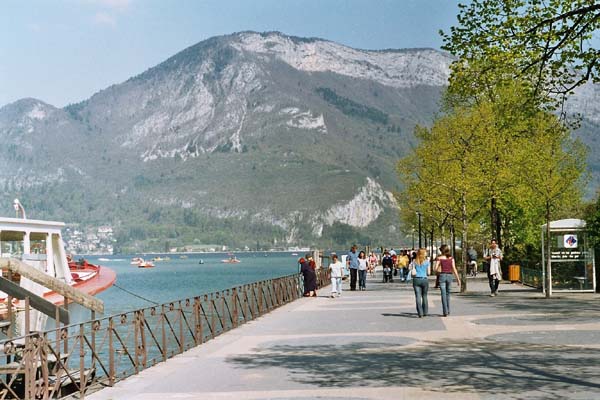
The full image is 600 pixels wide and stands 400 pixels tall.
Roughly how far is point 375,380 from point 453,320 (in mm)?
10010

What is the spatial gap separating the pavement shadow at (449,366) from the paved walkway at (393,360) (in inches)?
0.6

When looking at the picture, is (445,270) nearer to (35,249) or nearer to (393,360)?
(393,360)

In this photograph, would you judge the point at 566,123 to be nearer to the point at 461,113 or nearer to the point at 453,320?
the point at 453,320

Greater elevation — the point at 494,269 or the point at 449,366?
the point at 494,269

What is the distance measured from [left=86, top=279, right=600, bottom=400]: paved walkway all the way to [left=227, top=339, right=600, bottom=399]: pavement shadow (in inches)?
0.6

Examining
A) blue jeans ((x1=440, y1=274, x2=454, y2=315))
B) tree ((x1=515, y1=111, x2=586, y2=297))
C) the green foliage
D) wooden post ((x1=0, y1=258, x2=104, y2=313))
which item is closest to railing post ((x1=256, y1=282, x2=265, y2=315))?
blue jeans ((x1=440, y1=274, x2=454, y2=315))

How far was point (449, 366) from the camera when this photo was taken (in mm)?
13805

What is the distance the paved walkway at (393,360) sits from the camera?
11773mm

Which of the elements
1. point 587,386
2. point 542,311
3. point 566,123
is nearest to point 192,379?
point 587,386

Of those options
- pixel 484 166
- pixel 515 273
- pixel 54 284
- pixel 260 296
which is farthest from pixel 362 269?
pixel 54 284

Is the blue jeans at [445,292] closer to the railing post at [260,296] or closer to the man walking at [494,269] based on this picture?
the railing post at [260,296]

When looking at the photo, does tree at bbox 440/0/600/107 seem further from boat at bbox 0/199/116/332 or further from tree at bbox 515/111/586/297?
boat at bbox 0/199/116/332

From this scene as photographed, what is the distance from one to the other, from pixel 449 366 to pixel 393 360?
1.21m

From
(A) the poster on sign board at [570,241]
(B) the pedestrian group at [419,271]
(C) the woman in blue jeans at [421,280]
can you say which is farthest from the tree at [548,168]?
(C) the woman in blue jeans at [421,280]
